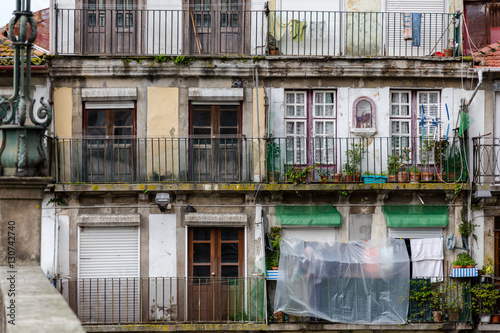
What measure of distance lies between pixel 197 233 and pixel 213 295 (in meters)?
1.40

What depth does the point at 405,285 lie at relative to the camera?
17.7 meters

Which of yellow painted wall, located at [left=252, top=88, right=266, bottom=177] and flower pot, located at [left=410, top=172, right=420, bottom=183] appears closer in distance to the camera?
flower pot, located at [left=410, top=172, right=420, bottom=183]

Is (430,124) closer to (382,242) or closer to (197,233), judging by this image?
(382,242)

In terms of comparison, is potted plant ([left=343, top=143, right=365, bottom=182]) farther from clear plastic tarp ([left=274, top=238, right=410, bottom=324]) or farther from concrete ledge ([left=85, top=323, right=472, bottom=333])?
concrete ledge ([left=85, top=323, right=472, bottom=333])

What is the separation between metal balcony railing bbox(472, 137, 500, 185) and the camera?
59.0 feet

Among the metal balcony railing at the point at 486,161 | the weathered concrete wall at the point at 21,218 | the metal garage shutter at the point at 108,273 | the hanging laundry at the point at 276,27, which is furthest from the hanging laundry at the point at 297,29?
the weathered concrete wall at the point at 21,218

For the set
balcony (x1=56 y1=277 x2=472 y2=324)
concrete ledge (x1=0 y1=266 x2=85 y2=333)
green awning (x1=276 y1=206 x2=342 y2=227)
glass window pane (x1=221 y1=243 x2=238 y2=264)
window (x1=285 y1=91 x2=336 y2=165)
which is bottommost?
balcony (x1=56 y1=277 x2=472 y2=324)

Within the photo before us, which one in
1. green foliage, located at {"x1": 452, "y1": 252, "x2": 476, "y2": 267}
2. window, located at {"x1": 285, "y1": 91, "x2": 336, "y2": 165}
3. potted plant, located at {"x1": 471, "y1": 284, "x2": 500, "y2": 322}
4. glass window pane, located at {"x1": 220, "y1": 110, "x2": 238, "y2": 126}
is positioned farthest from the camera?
glass window pane, located at {"x1": 220, "y1": 110, "x2": 238, "y2": 126}

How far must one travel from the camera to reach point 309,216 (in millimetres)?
18031

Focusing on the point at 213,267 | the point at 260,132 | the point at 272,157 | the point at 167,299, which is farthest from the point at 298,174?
the point at 167,299

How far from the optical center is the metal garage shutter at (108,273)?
17.7 metres

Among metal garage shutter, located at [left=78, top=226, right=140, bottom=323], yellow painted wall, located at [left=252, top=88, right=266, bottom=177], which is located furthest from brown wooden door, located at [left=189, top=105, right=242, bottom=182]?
metal garage shutter, located at [left=78, top=226, right=140, bottom=323]

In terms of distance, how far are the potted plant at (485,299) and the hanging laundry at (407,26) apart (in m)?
5.50

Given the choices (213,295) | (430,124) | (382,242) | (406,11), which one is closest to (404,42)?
(406,11)
